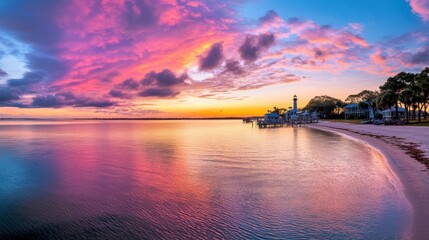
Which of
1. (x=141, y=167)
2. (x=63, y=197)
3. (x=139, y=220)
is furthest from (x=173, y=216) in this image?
(x=141, y=167)

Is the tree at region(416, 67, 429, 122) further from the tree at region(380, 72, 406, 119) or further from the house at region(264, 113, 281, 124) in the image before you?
the house at region(264, 113, 281, 124)

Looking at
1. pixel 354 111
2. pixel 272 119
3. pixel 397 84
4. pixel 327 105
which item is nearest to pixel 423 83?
pixel 397 84

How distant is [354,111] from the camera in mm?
106250

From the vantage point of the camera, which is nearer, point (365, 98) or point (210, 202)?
A: point (210, 202)

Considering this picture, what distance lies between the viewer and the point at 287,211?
9.25m

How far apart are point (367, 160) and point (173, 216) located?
15.0 metres

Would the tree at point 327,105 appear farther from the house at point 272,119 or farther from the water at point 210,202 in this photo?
the water at point 210,202

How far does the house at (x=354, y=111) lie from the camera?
339 feet

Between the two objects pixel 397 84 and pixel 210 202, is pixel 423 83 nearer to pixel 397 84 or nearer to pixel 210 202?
pixel 397 84

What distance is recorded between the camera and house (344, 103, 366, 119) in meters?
103

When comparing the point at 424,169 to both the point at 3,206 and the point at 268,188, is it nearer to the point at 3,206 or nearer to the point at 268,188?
the point at 268,188

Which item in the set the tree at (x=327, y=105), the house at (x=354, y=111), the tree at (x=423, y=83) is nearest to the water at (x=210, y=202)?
the tree at (x=423, y=83)

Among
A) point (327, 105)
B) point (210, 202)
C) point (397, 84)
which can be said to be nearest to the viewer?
point (210, 202)

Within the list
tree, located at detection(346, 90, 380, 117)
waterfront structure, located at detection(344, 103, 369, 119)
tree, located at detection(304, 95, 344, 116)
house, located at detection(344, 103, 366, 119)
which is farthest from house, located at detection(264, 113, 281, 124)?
tree, located at detection(304, 95, 344, 116)
